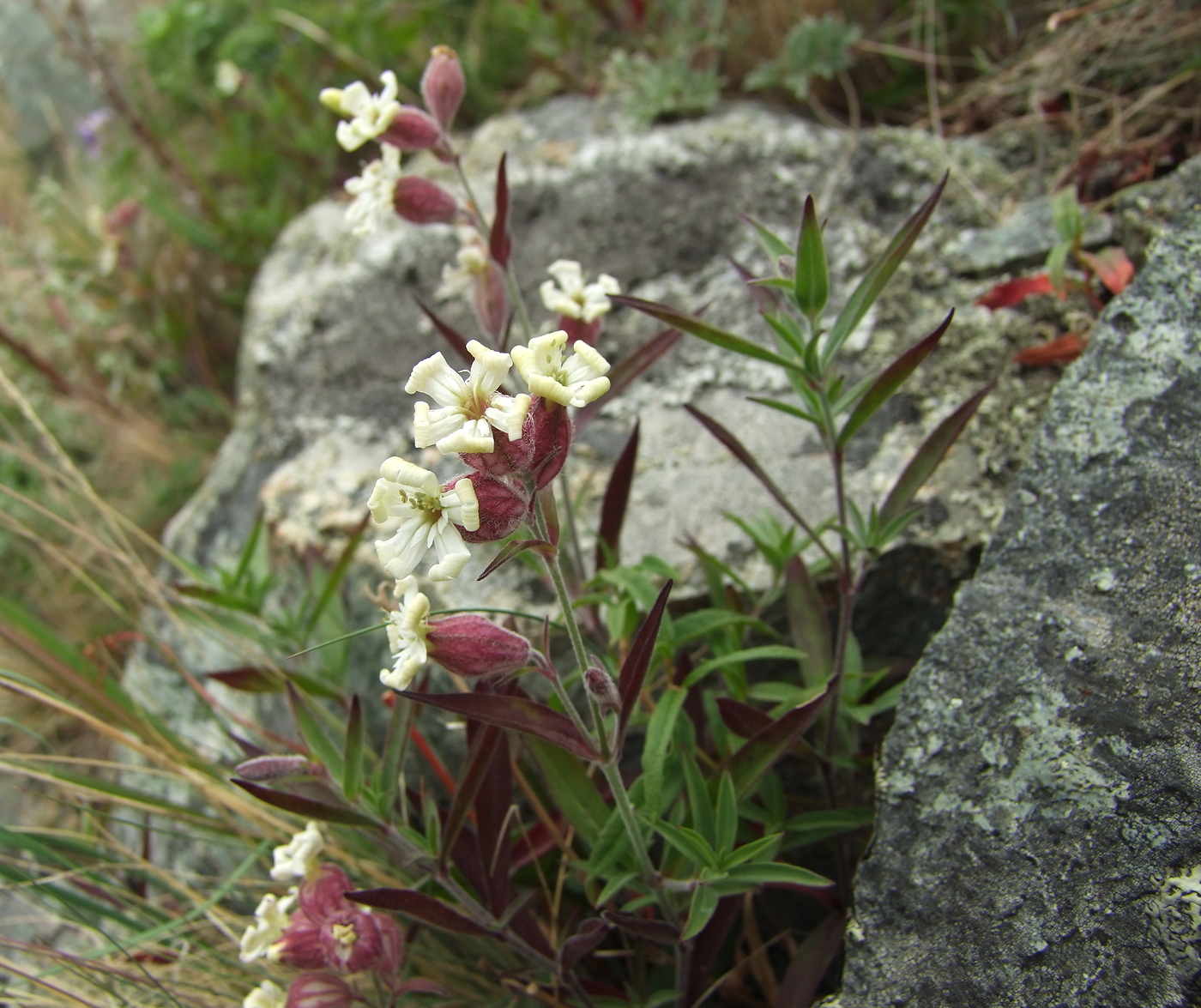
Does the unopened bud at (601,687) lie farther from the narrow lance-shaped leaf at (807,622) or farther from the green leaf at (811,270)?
the green leaf at (811,270)

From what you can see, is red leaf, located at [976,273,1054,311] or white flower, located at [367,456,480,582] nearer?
white flower, located at [367,456,480,582]

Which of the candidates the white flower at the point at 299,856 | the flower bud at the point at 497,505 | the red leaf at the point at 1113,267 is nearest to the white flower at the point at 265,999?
the white flower at the point at 299,856

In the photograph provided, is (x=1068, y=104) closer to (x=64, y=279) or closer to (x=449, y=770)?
(x=449, y=770)

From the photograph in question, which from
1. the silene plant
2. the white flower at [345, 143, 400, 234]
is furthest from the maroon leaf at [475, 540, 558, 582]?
the white flower at [345, 143, 400, 234]

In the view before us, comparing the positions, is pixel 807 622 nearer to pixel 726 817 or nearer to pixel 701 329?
pixel 726 817

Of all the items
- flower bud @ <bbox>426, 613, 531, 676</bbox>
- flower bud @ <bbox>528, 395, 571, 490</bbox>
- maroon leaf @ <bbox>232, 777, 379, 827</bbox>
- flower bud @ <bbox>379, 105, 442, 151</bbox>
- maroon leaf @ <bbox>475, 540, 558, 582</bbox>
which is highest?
flower bud @ <bbox>379, 105, 442, 151</bbox>

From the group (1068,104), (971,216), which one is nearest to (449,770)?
(971,216)

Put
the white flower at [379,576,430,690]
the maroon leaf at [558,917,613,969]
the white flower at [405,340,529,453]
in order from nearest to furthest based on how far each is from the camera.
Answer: the white flower at [405,340,529,453]
the white flower at [379,576,430,690]
the maroon leaf at [558,917,613,969]

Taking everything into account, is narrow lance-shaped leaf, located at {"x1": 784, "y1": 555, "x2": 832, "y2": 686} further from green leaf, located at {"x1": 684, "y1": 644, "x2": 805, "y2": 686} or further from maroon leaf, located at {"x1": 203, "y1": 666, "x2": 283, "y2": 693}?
maroon leaf, located at {"x1": 203, "y1": 666, "x2": 283, "y2": 693}
